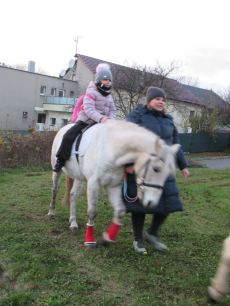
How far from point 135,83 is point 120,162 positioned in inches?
599

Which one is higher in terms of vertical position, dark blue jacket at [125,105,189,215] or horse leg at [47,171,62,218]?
dark blue jacket at [125,105,189,215]

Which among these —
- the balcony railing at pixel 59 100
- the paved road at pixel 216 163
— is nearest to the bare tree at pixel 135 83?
the paved road at pixel 216 163

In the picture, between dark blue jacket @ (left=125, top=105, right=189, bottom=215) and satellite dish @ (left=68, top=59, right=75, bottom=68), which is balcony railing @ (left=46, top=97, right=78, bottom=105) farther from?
dark blue jacket @ (left=125, top=105, right=189, bottom=215)

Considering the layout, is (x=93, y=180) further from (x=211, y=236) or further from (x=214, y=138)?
(x=214, y=138)

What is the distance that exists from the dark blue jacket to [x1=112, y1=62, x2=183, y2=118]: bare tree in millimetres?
14378

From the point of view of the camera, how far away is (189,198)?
24.0 feet

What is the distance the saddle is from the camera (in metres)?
3.98

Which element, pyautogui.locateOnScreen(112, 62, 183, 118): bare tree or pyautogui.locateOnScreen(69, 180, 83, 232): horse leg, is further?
pyautogui.locateOnScreen(112, 62, 183, 118): bare tree

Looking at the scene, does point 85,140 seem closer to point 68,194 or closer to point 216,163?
point 68,194

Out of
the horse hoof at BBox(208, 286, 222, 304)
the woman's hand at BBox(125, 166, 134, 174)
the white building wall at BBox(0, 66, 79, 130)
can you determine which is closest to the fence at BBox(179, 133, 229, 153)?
the white building wall at BBox(0, 66, 79, 130)

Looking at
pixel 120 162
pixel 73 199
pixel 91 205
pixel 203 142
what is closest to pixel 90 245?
pixel 91 205

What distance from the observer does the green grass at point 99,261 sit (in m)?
2.72

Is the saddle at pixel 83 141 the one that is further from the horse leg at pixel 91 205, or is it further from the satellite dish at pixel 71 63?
the satellite dish at pixel 71 63

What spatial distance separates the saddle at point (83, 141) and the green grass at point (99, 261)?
1.39m
